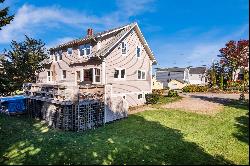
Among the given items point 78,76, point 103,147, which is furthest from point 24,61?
point 103,147

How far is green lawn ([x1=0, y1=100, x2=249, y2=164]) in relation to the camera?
12.0 metres

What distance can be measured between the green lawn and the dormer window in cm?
1066

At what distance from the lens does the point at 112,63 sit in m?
25.7

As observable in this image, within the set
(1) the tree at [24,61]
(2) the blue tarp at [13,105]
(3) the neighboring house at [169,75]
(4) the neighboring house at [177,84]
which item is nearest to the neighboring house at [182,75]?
(3) the neighboring house at [169,75]

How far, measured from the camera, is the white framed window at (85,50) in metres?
28.1

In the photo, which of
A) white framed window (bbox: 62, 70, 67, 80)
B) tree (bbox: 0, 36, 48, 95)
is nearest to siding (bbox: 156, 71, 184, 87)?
tree (bbox: 0, 36, 48, 95)

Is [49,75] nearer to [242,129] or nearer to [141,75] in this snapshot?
[141,75]

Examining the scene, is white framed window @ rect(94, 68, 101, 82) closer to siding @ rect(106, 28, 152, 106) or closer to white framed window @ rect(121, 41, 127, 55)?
siding @ rect(106, 28, 152, 106)

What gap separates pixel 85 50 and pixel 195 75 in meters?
65.3

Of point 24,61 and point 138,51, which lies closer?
point 138,51

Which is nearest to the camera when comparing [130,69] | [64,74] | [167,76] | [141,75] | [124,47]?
[124,47]

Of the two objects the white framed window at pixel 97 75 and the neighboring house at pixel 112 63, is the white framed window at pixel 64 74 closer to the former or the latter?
the neighboring house at pixel 112 63

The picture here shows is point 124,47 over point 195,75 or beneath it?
over

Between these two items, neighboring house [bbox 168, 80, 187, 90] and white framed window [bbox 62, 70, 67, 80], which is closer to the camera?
white framed window [bbox 62, 70, 67, 80]
